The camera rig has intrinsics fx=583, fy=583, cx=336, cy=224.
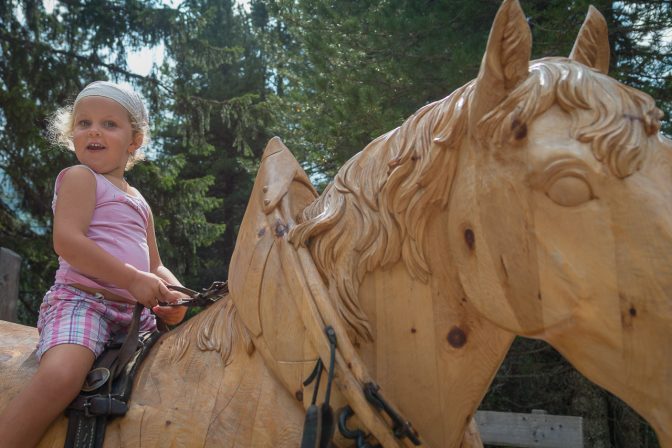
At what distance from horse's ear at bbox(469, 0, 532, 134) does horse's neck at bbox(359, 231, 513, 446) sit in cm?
32

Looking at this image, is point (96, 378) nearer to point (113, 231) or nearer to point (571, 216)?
point (113, 231)

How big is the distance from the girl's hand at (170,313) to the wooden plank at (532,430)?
151 inches

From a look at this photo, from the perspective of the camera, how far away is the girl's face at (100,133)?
1736mm

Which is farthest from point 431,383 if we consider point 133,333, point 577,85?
point 133,333

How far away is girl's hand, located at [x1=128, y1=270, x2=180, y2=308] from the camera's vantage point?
5.08ft

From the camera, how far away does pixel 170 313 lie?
1676 millimetres

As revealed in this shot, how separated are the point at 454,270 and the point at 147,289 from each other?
0.83 metres

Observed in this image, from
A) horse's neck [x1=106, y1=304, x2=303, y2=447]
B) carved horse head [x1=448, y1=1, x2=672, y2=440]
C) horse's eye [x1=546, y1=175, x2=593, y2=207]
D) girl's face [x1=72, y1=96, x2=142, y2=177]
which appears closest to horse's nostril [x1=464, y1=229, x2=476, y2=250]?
carved horse head [x1=448, y1=1, x2=672, y2=440]

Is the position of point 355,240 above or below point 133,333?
above

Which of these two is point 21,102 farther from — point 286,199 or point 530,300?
point 530,300

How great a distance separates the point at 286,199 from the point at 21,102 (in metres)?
6.14

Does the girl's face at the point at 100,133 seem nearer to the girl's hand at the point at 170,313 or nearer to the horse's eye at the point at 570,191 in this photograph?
the girl's hand at the point at 170,313

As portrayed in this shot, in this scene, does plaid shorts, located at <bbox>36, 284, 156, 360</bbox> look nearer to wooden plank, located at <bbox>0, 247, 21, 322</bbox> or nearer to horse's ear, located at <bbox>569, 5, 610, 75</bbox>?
horse's ear, located at <bbox>569, 5, 610, 75</bbox>

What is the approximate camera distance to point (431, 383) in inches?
47.1
